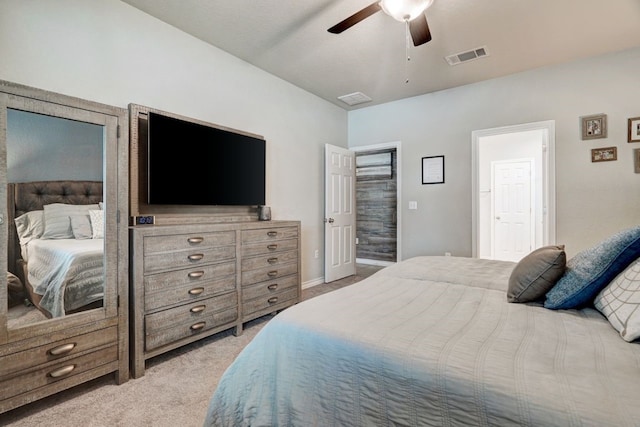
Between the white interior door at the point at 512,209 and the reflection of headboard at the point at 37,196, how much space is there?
6466mm

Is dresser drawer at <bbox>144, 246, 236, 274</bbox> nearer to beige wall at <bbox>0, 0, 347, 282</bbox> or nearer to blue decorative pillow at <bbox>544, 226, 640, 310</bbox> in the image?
beige wall at <bbox>0, 0, 347, 282</bbox>

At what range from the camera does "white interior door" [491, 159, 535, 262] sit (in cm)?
580

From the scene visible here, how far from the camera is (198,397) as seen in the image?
5.88 ft

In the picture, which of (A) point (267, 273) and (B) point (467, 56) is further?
(B) point (467, 56)

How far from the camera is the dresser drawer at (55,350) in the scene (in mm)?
1546

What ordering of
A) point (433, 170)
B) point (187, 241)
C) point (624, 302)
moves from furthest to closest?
point (433, 170), point (187, 241), point (624, 302)

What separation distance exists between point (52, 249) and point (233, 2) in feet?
6.97

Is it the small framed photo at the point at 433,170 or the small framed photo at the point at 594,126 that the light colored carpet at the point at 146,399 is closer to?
the small framed photo at the point at 433,170

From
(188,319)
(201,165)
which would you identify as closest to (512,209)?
(201,165)

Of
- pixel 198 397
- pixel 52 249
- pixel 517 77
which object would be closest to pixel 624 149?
pixel 517 77

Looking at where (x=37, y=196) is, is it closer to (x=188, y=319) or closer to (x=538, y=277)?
(x=188, y=319)

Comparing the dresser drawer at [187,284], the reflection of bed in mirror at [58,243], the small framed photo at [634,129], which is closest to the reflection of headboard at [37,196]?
the reflection of bed in mirror at [58,243]

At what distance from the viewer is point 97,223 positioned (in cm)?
189

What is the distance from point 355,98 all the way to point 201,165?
2671mm
